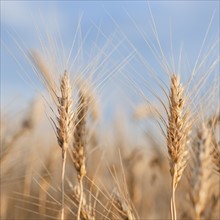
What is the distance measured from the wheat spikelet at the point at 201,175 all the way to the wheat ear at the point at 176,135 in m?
0.05

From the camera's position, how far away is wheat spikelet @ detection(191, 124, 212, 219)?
4.91 feet

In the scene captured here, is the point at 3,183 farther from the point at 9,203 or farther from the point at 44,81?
the point at 9,203

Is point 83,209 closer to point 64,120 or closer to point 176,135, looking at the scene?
point 64,120

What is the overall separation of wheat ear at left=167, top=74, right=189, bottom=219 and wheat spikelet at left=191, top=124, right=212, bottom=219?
5 cm

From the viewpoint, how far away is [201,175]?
1.52m

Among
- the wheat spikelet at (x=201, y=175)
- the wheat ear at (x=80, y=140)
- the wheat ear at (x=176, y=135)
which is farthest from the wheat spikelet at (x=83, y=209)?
the wheat spikelet at (x=201, y=175)

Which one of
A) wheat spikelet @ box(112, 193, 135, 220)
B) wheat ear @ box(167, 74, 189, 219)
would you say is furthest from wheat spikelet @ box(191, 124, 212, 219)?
wheat spikelet @ box(112, 193, 135, 220)

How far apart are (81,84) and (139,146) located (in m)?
1.86

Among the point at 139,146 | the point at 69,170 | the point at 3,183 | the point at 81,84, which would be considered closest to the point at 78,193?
the point at 81,84

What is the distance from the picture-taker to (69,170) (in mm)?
4277

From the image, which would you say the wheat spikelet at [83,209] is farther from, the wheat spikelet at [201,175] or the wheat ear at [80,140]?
the wheat spikelet at [201,175]

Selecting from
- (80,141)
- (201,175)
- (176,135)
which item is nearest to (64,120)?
(80,141)

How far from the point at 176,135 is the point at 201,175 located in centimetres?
16

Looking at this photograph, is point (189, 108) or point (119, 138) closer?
point (189, 108)
